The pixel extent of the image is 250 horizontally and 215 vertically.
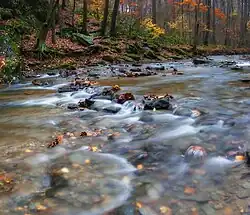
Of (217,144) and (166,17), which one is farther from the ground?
(166,17)

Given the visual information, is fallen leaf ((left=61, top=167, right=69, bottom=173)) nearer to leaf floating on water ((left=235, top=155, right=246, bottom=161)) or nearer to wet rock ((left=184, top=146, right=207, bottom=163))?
wet rock ((left=184, top=146, right=207, bottom=163))

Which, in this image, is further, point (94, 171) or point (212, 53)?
point (212, 53)

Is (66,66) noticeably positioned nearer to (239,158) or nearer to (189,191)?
(239,158)

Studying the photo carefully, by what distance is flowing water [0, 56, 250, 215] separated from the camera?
308cm

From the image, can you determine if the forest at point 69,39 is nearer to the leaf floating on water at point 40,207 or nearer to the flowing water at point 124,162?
the flowing water at point 124,162

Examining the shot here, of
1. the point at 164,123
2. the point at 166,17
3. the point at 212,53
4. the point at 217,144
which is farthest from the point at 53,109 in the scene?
the point at 166,17

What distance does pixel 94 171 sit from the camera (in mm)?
3787

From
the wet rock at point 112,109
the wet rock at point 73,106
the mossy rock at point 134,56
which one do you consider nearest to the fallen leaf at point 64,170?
the wet rock at point 112,109

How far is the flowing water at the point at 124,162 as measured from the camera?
121 inches

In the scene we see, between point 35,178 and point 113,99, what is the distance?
4.36 meters

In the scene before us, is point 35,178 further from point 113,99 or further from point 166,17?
point 166,17

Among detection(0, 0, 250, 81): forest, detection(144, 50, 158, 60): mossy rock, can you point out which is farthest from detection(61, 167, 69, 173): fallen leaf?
detection(144, 50, 158, 60): mossy rock

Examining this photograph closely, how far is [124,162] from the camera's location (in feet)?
13.3

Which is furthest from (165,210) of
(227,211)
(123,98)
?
(123,98)
